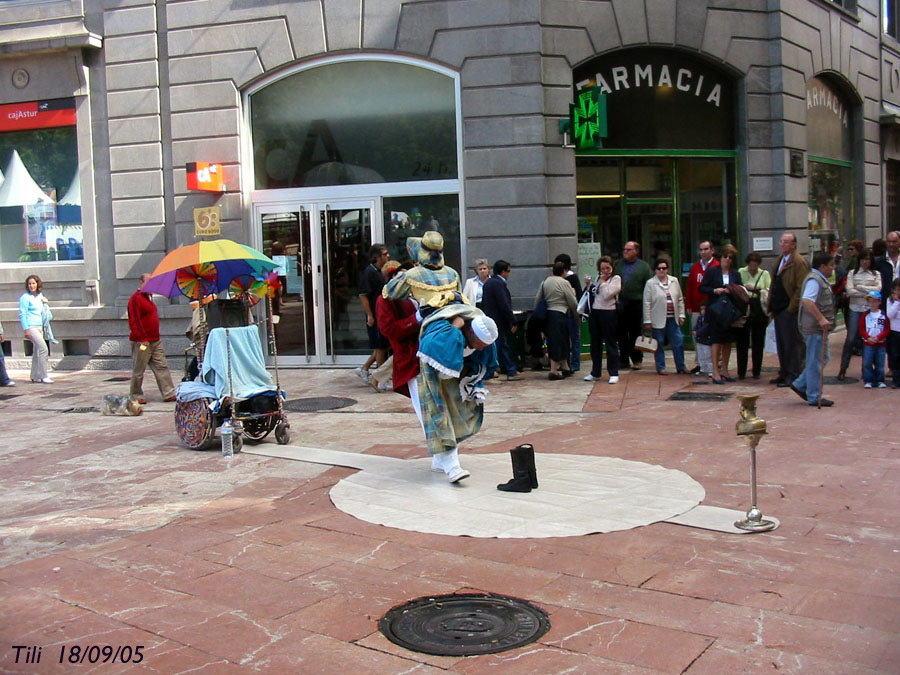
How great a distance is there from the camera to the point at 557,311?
44.7ft

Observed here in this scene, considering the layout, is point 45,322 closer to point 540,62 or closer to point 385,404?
point 385,404

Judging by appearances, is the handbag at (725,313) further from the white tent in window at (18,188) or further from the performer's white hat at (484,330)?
the white tent in window at (18,188)

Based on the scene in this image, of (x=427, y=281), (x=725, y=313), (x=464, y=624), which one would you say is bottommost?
(x=464, y=624)

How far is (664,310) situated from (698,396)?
2.04 m

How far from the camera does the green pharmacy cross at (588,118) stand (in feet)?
47.5

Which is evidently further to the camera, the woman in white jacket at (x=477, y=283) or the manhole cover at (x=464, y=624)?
the woman in white jacket at (x=477, y=283)

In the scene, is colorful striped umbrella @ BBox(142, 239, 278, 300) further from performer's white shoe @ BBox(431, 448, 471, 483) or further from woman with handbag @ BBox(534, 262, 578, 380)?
woman with handbag @ BBox(534, 262, 578, 380)

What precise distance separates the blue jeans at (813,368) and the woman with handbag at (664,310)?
2966 mm

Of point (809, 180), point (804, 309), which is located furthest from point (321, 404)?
point (809, 180)

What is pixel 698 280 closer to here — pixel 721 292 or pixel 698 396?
pixel 721 292

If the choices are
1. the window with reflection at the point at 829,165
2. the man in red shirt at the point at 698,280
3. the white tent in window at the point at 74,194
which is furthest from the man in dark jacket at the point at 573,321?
the white tent in window at the point at 74,194

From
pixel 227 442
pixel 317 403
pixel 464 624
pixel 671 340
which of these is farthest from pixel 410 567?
pixel 671 340

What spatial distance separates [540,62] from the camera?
14.8 metres

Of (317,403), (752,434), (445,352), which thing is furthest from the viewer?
(317,403)
